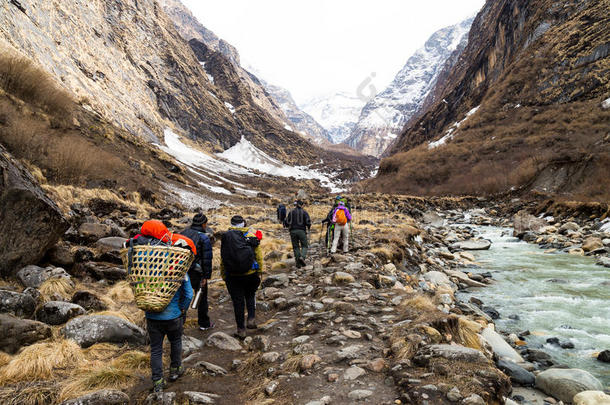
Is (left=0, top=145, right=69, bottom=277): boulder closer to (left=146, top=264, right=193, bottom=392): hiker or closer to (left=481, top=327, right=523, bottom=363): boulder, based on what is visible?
(left=146, top=264, right=193, bottom=392): hiker

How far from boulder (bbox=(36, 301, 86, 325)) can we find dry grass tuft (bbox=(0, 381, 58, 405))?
196cm

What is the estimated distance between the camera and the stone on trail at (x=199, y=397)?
353 cm

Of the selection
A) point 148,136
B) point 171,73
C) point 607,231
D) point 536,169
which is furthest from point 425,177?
point 171,73

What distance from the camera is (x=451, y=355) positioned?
3826mm

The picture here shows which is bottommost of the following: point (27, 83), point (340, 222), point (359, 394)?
point (359, 394)

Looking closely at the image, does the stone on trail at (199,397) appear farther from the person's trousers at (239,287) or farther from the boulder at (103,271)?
the boulder at (103,271)

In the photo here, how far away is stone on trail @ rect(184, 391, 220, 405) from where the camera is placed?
3.53 meters

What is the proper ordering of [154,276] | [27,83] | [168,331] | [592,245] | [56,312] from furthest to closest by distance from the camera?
[27,83], [592,245], [56,312], [168,331], [154,276]

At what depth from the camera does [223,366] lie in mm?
4695

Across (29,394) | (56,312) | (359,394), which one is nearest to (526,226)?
(359,394)

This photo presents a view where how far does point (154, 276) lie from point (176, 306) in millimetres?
638

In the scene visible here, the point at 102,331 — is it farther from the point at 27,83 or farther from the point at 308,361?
the point at 27,83

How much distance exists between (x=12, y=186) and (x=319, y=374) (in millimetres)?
7279

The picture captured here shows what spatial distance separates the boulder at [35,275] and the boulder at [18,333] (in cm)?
227
